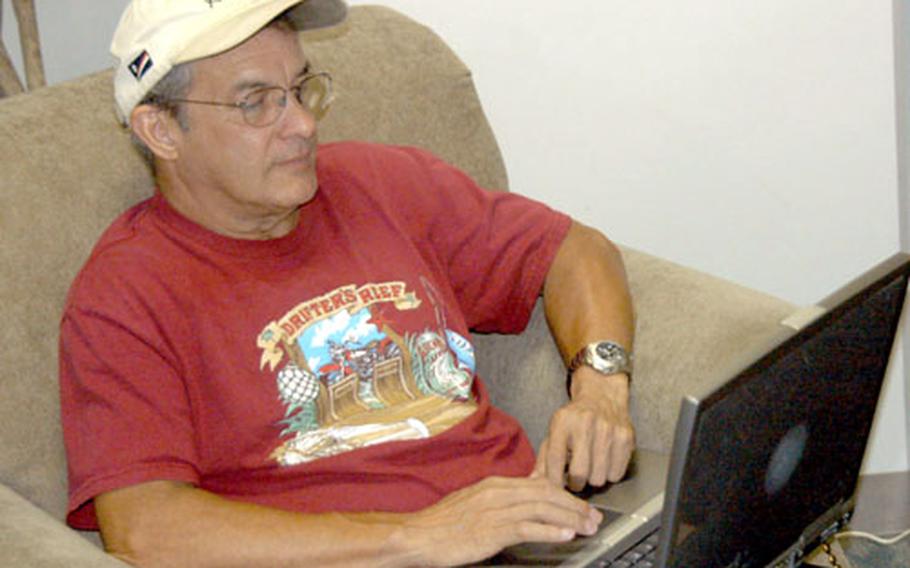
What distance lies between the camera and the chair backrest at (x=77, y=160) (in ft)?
5.88

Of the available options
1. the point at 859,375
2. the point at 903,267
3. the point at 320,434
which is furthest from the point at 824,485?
the point at 320,434

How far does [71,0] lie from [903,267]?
6.01 ft

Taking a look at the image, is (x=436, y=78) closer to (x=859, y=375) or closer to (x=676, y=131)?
(x=676, y=131)

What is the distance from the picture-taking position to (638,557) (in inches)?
67.7

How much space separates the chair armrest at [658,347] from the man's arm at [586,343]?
4 cm

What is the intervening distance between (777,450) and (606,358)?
1.81 feet

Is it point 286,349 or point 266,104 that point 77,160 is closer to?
point 266,104

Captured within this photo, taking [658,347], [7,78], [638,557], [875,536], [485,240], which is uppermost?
[7,78]

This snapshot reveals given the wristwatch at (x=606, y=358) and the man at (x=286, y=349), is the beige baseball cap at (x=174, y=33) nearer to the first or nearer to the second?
the man at (x=286, y=349)

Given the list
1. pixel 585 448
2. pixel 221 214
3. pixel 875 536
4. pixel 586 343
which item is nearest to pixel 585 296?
pixel 586 343

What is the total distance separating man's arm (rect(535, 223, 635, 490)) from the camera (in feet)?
6.10

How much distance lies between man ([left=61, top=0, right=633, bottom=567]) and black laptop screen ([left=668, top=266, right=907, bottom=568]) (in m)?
0.28

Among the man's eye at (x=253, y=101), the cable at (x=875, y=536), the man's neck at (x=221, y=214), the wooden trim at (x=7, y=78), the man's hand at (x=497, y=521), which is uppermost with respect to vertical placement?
the man's eye at (x=253, y=101)

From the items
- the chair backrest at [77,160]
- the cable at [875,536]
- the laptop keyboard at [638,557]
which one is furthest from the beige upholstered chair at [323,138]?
the cable at [875,536]
